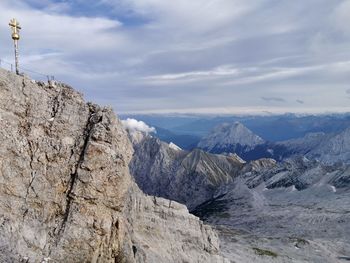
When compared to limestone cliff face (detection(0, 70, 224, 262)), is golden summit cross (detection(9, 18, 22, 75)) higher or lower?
higher

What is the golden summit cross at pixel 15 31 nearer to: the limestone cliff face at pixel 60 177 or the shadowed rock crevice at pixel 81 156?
the limestone cliff face at pixel 60 177

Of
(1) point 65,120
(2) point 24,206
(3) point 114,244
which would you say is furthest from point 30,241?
(1) point 65,120

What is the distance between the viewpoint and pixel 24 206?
53906mm

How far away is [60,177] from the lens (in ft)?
186

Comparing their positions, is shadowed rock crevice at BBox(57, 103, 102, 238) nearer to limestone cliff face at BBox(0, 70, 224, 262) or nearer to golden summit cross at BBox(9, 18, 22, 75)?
limestone cliff face at BBox(0, 70, 224, 262)

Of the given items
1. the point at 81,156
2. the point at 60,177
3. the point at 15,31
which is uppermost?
the point at 15,31

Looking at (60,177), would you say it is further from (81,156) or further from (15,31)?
(15,31)

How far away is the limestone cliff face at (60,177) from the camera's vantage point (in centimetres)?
5325

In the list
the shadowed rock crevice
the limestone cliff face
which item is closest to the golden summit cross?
the limestone cliff face

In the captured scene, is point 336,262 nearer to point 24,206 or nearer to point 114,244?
point 114,244

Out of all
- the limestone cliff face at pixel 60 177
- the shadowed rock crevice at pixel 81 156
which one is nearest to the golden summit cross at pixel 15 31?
the limestone cliff face at pixel 60 177

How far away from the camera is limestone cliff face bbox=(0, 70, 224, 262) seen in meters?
53.2

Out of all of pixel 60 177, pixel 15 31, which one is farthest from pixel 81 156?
pixel 15 31

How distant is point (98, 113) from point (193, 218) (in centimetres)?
3394
